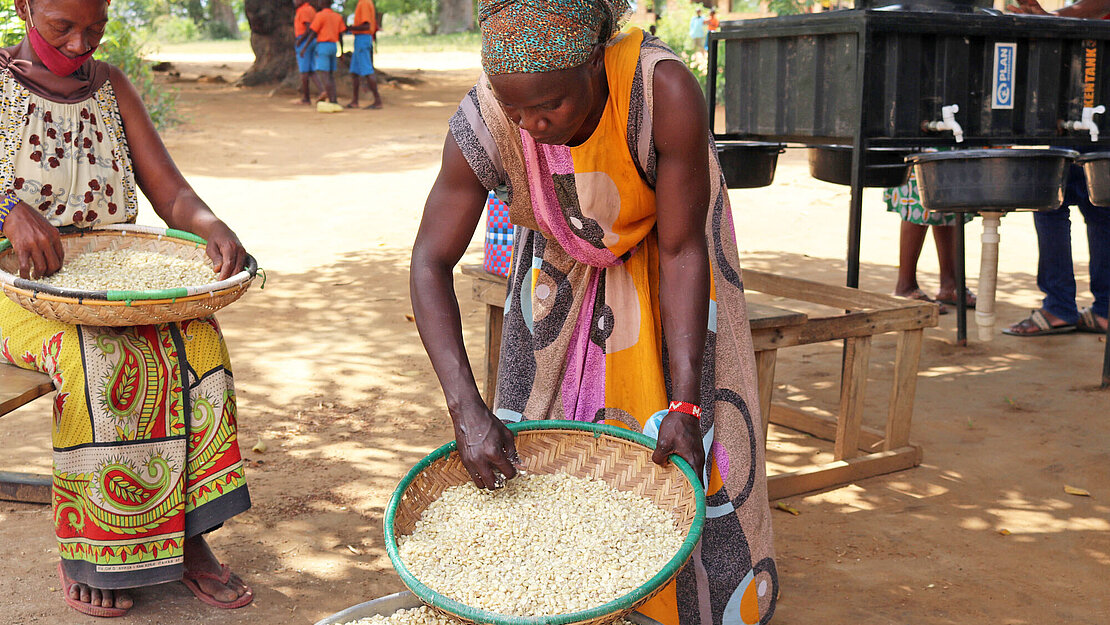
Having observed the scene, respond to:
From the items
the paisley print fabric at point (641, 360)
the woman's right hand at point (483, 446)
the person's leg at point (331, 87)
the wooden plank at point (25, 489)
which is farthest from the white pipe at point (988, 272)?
the person's leg at point (331, 87)

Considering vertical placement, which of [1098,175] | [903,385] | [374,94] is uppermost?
[374,94]

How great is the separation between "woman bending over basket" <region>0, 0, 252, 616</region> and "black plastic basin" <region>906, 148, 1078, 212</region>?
2147mm

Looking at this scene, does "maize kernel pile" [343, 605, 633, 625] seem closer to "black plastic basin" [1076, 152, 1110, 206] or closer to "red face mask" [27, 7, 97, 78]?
"red face mask" [27, 7, 97, 78]

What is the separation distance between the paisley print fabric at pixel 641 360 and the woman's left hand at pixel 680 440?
0.23m

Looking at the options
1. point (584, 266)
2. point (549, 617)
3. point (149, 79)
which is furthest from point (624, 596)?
point (149, 79)

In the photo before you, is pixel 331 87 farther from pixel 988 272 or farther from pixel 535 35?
pixel 535 35

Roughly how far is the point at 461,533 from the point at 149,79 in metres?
11.4

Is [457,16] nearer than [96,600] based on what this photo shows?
No

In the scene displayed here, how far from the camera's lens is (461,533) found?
1.72m

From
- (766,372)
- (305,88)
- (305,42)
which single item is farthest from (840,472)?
(305,88)

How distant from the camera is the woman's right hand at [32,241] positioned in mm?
2293

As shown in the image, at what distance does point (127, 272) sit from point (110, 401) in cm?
31

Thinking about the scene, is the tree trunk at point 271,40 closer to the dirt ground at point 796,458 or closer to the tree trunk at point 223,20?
the dirt ground at point 796,458

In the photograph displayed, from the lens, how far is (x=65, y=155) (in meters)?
2.52
